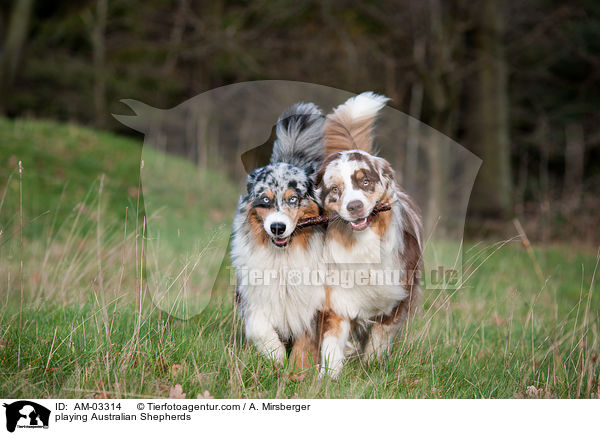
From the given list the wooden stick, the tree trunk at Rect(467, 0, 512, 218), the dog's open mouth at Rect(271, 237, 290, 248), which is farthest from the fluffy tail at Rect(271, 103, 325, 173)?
the tree trunk at Rect(467, 0, 512, 218)

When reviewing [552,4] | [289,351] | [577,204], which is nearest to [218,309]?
[289,351]

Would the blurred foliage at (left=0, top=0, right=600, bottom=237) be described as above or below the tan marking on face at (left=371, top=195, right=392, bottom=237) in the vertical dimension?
above

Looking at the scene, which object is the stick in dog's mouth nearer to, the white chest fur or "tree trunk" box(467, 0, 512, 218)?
the white chest fur

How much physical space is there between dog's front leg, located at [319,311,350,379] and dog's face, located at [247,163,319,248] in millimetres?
454

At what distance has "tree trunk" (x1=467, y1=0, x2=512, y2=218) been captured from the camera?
7.95m

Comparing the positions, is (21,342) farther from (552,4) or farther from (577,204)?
(552,4)

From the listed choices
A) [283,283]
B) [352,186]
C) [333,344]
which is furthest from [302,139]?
[333,344]

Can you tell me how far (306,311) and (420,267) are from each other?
28.4 inches

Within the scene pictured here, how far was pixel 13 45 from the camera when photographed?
1181 cm

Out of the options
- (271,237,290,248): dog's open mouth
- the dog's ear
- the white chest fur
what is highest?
the dog's ear

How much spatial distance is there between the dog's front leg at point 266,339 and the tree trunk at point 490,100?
604cm

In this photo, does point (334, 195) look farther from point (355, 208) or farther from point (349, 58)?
point (349, 58)
